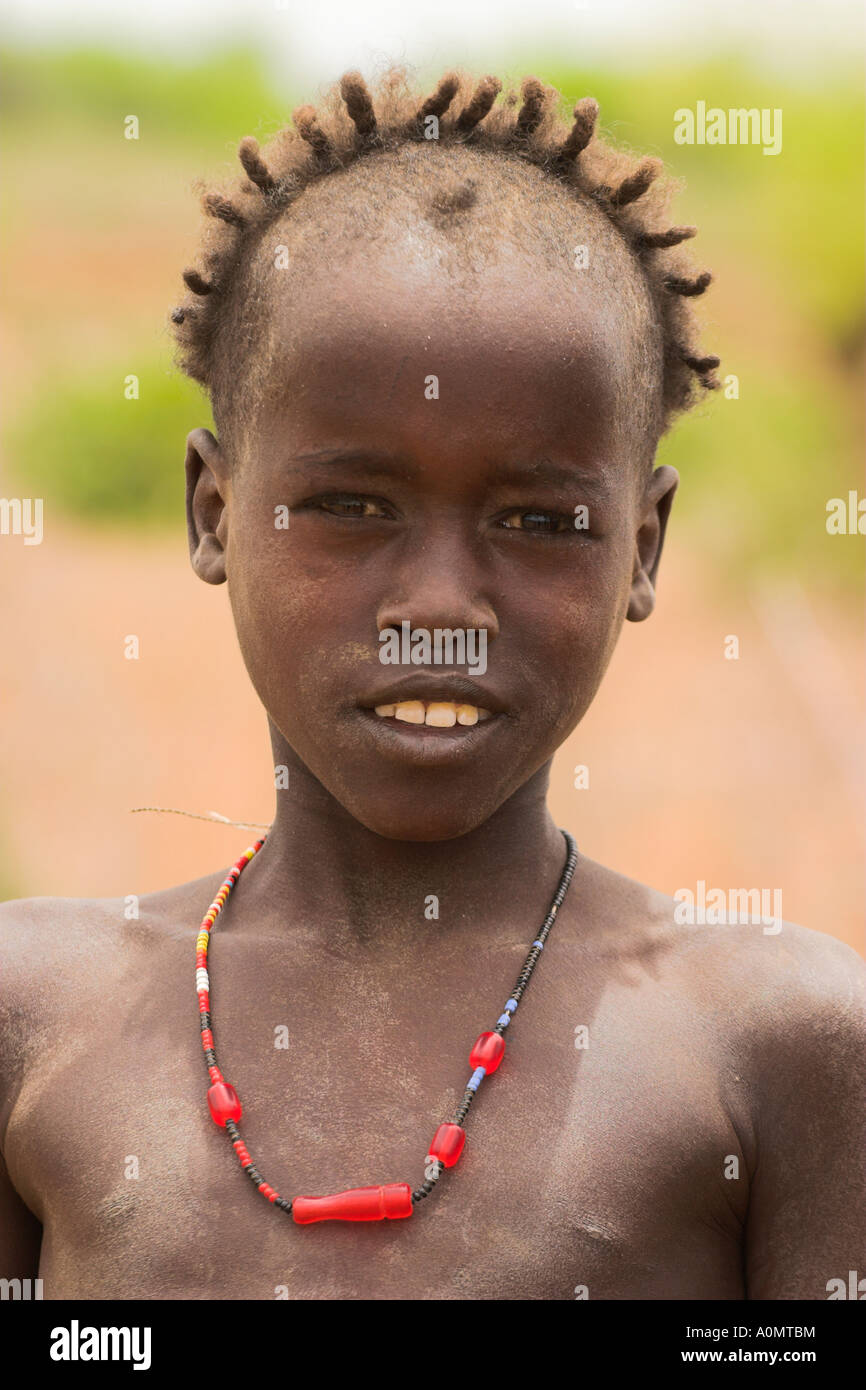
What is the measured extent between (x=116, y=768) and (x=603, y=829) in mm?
2350

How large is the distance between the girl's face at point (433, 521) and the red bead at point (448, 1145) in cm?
30

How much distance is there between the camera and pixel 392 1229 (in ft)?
5.04

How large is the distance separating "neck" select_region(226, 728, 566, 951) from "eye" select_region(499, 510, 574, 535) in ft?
1.08

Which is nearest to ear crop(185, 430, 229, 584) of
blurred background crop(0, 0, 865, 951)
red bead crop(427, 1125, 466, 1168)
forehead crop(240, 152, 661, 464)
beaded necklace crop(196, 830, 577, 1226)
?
forehead crop(240, 152, 661, 464)

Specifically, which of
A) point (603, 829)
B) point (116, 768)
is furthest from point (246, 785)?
point (603, 829)

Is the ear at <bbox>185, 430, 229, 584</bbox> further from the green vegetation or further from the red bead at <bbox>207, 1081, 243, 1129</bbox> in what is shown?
the green vegetation

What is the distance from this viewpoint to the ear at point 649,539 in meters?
1.84

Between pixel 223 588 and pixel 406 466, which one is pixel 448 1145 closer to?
pixel 406 466

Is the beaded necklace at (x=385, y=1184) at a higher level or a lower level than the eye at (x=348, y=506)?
lower

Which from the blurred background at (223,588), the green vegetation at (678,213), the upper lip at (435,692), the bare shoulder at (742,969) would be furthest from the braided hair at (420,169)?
→ the green vegetation at (678,213)

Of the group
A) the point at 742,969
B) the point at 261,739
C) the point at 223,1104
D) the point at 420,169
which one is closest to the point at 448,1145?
the point at 223,1104

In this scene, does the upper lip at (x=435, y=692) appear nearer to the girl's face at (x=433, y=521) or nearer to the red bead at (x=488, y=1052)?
the girl's face at (x=433, y=521)

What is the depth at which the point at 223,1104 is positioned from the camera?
162 cm

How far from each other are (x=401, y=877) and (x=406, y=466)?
0.49 metres
